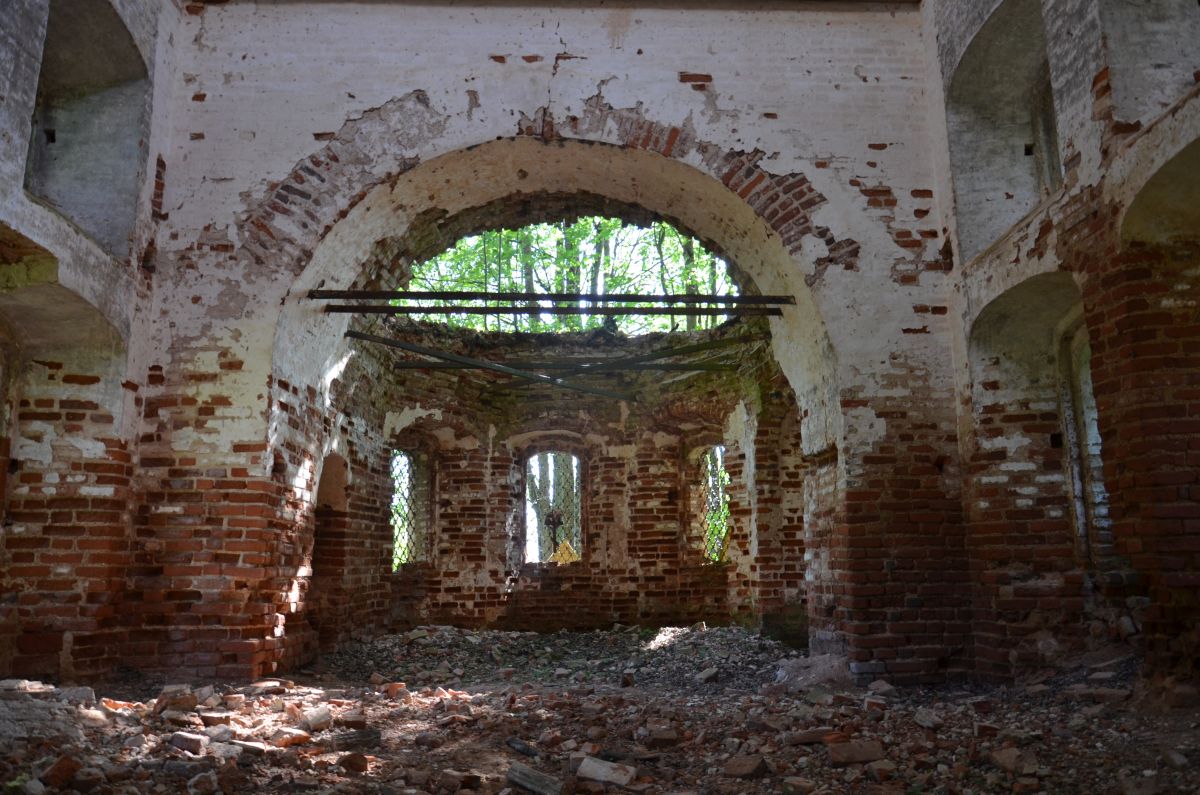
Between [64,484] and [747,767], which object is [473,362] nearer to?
[64,484]

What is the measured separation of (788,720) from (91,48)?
6795 mm

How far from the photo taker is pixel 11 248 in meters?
5.56

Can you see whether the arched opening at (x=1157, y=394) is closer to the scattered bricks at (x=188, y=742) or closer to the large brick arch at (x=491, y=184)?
the large brick arch at (x=491, y=184)

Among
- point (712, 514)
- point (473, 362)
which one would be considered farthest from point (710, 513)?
point (473, 362)

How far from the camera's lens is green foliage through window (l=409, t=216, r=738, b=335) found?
18.7m

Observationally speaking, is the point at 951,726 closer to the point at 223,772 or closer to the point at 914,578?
the point at 914,578

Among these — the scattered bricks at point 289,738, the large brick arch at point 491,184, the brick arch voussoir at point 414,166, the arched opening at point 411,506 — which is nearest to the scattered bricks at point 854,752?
the scattered bricks at point 289,738

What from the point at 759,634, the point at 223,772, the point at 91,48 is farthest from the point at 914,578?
the point at 91,48

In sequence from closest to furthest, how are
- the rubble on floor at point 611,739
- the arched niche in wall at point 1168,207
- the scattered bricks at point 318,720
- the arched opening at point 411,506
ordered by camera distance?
the rubble on floor at point 611,739 → the arched niche in wall at point 1168,207 → the scattered bricks at point 318,720 → the arched opening at point 411,506

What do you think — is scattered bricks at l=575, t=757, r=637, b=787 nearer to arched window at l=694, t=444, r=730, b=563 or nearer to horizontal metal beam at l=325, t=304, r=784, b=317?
horizontal metal beam at l=325, t=304, r=784, b=317

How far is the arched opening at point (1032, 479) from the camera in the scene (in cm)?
621

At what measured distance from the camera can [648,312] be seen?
8445 mm

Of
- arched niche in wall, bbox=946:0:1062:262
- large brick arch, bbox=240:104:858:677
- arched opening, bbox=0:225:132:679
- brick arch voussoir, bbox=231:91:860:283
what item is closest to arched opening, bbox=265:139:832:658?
large brick arch, bbox=240:104:858:677

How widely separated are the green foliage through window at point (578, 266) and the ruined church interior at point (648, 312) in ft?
32.8
